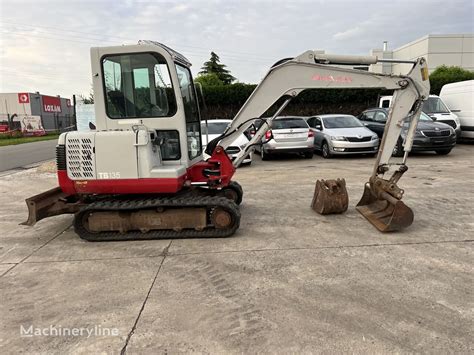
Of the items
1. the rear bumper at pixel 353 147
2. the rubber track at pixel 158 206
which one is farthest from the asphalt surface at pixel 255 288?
the rear bumper at pixel 353 147

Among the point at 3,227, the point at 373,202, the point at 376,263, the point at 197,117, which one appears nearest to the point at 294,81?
the point at 197,117

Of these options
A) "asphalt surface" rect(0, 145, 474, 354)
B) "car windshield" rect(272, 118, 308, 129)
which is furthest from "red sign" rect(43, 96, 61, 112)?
"asphalt surface" rect(0, 145, 474, 354)

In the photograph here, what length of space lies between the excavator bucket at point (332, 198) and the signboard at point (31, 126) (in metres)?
39.0

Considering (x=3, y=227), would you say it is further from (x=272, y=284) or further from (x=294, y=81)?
(x=294, y=81)

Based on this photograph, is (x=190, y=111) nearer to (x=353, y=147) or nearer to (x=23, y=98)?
(x=353, y=147)

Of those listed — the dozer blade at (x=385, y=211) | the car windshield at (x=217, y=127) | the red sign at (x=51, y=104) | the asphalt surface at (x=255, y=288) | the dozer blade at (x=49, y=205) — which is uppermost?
the red sign at (x=51, y=104)

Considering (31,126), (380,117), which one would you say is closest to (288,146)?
(380,117)

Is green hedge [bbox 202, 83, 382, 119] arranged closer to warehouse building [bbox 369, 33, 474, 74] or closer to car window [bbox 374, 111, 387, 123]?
car window [bbox 374, 111, 387, 123]

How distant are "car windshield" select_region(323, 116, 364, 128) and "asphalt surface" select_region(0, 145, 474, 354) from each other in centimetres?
750

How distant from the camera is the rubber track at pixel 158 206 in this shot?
491cm

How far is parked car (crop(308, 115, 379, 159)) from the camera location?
40.6 ft

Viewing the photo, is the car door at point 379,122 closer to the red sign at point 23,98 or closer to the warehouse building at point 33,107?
the warehouse building at point 33,107

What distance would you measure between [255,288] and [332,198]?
2.71 m

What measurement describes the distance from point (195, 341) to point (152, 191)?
247cm
